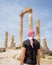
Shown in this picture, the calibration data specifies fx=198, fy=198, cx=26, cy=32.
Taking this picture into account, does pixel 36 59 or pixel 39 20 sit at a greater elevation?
pixel 39 20

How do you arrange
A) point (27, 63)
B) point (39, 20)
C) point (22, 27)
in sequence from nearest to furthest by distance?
1. point (27, 63)
2. point (39, 20)
3. point (22, 27)

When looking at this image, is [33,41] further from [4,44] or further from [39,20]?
[4,44]

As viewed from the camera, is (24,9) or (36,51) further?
(24,9)

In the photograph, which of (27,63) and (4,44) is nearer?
(27,63)

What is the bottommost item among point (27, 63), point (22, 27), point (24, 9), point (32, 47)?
point (27, 63)

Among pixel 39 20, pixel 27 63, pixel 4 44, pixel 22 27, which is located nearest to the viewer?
pixel 27 63

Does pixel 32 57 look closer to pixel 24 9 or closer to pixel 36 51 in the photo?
pixel 36 51

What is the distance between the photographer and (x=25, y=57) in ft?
17.8

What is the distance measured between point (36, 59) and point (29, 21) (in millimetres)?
34031

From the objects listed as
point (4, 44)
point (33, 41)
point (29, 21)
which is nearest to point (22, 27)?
point (29, 21)

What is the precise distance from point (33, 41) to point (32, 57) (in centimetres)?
45

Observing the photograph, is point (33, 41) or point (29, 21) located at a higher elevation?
point (29, 21)

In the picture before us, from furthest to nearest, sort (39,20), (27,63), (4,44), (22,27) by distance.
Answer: (4,44) → (22,27) → (39,20) → (27,63)

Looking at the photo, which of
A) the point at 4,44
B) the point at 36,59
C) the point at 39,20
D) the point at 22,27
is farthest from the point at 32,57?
the point at 4,44
